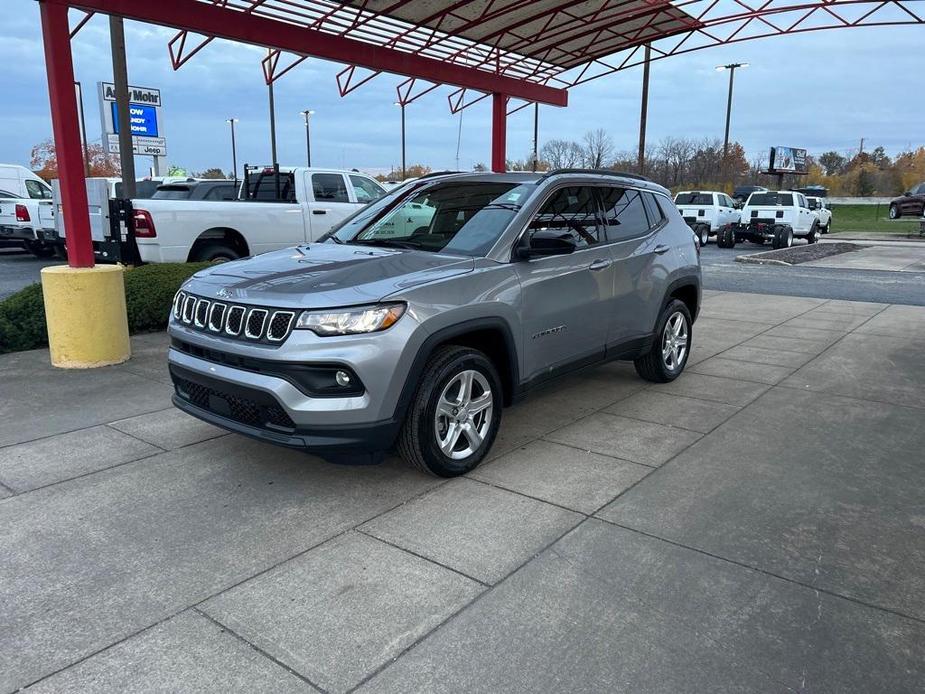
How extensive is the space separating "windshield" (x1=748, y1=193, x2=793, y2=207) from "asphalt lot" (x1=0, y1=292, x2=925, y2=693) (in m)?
20.1

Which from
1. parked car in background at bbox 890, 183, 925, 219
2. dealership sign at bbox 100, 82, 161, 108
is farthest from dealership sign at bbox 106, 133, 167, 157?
parked car in background at bbox 890, 183, 925, 219

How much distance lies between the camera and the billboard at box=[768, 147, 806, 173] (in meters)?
57.8

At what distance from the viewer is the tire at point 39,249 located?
16.5 meters

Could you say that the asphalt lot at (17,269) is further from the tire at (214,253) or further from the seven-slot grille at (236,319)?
the seven-slot grille at (236,319)

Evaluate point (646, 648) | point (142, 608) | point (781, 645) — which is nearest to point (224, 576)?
point (142, 608)

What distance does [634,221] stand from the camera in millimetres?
5945

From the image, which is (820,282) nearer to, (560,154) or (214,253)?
(214,253)

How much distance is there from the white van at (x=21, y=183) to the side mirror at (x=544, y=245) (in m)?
17.0

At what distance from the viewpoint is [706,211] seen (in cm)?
2603

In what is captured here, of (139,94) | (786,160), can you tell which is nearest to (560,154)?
(786,160)

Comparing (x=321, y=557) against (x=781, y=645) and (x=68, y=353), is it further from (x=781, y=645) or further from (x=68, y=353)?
(x=68, y=353)

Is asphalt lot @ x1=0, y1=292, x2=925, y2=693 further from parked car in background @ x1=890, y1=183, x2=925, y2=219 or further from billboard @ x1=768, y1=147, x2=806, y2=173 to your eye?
billboard @ x1=768, y1=147, x2=806, y2=173

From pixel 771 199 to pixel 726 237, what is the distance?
1.99m

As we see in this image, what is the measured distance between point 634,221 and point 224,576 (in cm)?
430
